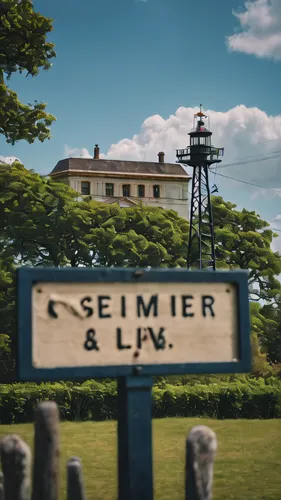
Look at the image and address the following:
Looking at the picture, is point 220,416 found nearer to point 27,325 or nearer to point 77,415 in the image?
point 77,415

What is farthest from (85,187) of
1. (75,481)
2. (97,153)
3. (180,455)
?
(75,481)

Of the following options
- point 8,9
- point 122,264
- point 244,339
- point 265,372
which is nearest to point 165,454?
point 8,9

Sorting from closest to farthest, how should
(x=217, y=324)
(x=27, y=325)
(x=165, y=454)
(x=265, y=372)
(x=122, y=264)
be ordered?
(x=27, y=325), (x=217, y=324), (x=165, y=454), (x=265, y=372), (x=122, y=264)

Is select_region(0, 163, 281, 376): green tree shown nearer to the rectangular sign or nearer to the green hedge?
the green hedge

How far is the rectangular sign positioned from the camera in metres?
4.62

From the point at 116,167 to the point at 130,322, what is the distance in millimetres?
89699

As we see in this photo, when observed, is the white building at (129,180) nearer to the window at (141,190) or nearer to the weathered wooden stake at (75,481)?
the window at (141,190)

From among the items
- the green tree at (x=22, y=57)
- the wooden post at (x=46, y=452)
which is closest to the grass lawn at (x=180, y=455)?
the green tree at (x=22, y=57)

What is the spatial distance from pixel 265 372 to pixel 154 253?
967 centimetres

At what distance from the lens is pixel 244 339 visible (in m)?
5.01

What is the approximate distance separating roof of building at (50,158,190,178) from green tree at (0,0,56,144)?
63784mm

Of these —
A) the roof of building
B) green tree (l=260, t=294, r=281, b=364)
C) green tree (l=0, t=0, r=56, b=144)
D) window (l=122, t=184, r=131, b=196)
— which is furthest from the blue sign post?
window (l=122, t=184, r=131, b=196)

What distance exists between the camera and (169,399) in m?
36.8

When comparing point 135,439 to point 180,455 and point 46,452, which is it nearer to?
point 46,452
